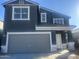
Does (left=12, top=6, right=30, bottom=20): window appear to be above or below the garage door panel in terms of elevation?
above

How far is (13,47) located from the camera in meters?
14.5

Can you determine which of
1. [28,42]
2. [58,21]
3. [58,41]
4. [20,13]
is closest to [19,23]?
[20,13]

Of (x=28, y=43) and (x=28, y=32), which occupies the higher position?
(x=28, y=32)

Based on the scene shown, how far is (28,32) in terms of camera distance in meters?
14.8

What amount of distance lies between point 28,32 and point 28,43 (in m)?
0.85

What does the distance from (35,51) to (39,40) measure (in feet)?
2.96

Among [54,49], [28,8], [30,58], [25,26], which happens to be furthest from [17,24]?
[30,58]

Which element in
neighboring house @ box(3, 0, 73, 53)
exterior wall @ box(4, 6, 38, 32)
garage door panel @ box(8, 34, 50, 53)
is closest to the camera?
garage door panel @ box(8, 34, 50, 53)

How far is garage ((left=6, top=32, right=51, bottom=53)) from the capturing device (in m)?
14.6

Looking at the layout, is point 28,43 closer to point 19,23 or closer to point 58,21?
point 19,23

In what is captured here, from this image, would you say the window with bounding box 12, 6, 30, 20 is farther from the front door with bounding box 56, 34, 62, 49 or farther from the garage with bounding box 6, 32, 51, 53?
the front door with bounding box 56, 34, 62, 49

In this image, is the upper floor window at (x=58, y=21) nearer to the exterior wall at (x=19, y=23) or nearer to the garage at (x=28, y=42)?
the exterior wall at (x=19, y=23)

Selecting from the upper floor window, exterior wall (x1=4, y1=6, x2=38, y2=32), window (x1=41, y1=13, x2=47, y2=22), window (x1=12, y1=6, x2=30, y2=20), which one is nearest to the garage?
exterior wall (x1=4, y1=6, x2=38, y2=32)

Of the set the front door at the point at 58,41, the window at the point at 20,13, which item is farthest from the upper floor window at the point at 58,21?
the window at the point at 20,13
